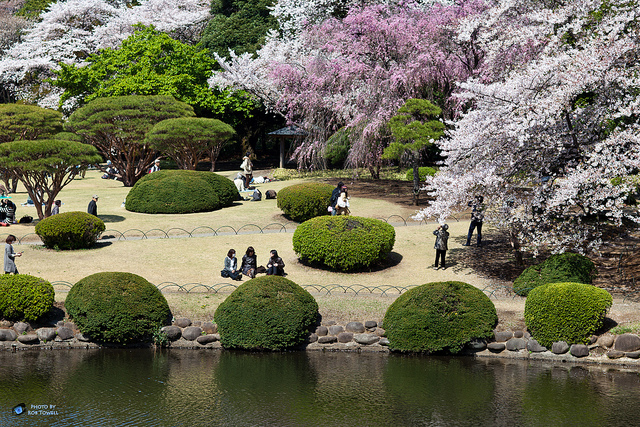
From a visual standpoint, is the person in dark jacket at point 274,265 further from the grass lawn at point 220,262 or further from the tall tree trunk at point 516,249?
the tall tree trunk at point 516,249

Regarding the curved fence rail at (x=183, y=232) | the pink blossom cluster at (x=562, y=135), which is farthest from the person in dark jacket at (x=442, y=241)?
the curved fence rail at (x=183, y=232)

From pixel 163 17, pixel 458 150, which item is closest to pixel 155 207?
pixel 458 150

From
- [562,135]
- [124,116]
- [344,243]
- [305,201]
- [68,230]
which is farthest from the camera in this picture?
[124,116]

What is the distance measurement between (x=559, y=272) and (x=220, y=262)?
9302 mm

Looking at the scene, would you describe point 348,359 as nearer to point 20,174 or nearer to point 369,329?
point 369,329

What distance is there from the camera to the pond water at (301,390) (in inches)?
381

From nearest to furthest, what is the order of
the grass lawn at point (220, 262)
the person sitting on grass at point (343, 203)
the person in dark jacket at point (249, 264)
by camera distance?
1. the grass lawn at point (220, 262)
2. the person in dark jacket at point (249, 264)
3. the person sitting on grass at point (343, 203)

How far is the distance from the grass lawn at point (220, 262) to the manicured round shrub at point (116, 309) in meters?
0.83

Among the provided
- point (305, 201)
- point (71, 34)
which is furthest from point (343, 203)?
point (71, 34)

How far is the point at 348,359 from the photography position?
42.7ft

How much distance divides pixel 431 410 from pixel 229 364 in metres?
4.37

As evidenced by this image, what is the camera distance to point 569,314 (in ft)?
41.9

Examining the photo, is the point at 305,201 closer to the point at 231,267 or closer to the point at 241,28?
the point at 231,267

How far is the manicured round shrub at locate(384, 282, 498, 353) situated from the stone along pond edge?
0.32 m
